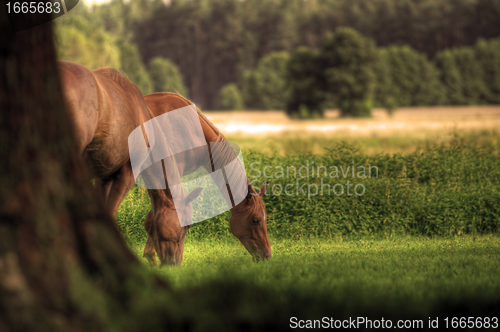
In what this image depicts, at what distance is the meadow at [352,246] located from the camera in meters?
2.87

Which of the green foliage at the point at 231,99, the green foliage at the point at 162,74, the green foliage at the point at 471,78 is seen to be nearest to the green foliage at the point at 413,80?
the green foliage at the point at 471,78

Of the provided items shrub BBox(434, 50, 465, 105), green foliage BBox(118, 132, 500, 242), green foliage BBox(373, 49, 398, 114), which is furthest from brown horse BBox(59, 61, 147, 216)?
shrub BBox(434, 50, 465, 105)

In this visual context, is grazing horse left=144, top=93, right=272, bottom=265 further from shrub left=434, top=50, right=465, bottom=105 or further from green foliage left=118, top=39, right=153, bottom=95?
shrub left=434, top=50, right=465, bottom=105

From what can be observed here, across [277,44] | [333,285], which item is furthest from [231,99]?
[333,285]

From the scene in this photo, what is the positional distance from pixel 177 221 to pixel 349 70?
4846cm

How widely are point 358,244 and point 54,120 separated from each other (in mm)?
5600

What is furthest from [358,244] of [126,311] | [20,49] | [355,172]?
[20,49]

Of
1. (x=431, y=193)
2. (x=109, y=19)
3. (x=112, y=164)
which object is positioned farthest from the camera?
(x=109, y=19)

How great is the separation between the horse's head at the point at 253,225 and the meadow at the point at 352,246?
195 mm

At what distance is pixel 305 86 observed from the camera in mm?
52156

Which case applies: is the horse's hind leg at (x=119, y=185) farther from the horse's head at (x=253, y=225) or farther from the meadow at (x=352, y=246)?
the horse's head at (x=253, y=225)

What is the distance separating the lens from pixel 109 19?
7994cm

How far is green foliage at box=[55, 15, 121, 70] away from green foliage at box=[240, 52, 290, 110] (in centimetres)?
2775

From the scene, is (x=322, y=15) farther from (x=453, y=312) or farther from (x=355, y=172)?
(x=453, y=312)
